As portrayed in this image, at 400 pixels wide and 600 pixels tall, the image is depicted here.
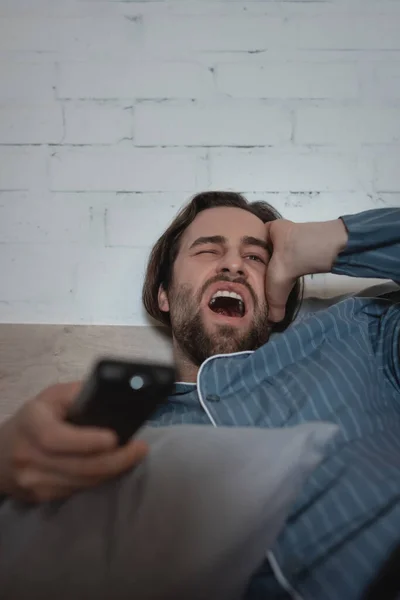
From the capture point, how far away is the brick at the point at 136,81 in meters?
1.35

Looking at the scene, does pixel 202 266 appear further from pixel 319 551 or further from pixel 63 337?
pixel 319 551

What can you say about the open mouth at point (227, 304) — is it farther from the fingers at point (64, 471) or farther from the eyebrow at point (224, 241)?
the fingers at point (64, 471)

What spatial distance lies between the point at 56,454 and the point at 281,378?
53 cm

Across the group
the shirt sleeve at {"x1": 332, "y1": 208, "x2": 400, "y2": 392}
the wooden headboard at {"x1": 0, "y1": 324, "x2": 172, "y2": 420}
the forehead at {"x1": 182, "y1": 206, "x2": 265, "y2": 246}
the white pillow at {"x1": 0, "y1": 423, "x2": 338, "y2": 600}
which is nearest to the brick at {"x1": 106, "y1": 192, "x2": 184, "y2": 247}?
the forehead at {"x1": 182, "y1": 206, "x2": 265, "y2": 246}

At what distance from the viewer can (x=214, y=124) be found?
1.34m

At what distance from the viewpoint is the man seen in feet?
1.86

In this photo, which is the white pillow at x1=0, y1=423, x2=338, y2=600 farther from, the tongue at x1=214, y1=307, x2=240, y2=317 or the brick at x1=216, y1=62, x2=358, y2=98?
the brick at x1=216, y1=62, x2=358, y2=98

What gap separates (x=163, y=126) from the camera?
134 cm

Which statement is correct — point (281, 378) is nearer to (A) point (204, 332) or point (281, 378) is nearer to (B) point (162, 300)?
(A) point (204, 332)

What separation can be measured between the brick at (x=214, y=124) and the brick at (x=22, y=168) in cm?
23

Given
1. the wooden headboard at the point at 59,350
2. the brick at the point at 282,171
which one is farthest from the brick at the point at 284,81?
the wooden headboard at the point at 59,350

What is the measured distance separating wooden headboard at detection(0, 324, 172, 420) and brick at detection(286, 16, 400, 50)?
0.76 metres

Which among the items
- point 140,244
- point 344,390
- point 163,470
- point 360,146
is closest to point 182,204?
point 140,244

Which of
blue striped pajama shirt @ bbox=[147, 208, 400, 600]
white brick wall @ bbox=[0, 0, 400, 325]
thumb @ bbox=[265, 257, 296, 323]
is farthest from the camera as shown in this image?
white brick wall @ bbox=[0, 0, 400, 325]
